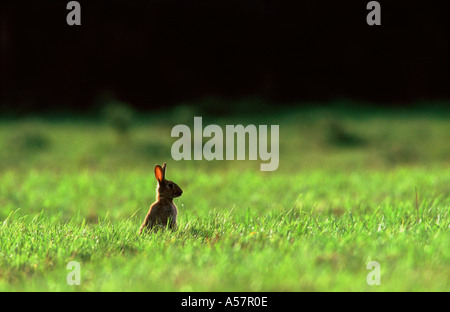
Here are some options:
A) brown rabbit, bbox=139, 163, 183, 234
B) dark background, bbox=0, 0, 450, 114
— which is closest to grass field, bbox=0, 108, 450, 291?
brown rabbit, bbox=139, 163, 183, 234

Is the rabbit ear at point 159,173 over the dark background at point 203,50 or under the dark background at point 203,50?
under

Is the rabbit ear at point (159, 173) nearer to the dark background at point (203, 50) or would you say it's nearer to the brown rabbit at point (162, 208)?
the brown rabbit at point (162, 208)

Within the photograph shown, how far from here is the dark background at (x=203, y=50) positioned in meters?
13.7

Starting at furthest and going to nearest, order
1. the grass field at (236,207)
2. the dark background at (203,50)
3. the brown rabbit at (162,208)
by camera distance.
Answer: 1. the dark background at (203,50)
2. the brown rabbit at (162,208)
3. the grass field at (236,207)

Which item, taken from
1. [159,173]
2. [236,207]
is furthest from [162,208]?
[236,207]

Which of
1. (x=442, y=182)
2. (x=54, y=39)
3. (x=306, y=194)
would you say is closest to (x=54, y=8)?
(x=54, y=39)

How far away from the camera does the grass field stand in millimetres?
3218

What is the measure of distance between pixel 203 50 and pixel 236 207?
7.87 meters

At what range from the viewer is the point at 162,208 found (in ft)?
13.4

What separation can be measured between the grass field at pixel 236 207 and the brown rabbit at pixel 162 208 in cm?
12

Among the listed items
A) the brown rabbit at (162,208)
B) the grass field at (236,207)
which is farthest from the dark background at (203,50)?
the brown rabbit at (162,208)

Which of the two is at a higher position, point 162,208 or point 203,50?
point 203,50

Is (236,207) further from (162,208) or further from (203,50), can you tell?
(203,50)

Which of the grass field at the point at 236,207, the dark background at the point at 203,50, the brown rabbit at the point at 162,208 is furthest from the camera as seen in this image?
the dark background at the point at 203,50
